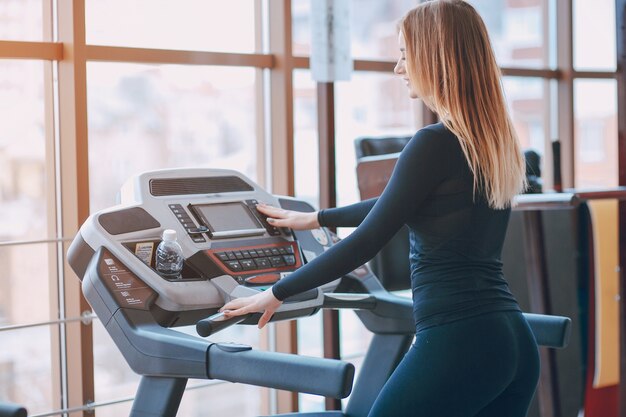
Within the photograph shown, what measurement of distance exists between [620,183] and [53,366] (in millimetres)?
2247

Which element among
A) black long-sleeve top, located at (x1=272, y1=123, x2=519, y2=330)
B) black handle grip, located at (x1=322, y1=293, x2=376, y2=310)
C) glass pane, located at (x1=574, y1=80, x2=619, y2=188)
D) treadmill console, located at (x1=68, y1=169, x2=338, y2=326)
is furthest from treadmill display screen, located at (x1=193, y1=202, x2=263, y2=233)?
glass pane, located at (x1=574, y1=80, x2=619, y2=188)

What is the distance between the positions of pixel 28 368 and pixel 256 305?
167 centimetres

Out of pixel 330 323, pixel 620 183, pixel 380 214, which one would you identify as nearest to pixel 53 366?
pixel 330 323

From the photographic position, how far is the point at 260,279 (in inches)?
92.6

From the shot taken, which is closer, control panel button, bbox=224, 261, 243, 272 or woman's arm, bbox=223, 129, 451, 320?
woman's arm, bbox=223, 129, 451, 320

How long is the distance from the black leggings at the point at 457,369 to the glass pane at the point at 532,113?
3.54 m

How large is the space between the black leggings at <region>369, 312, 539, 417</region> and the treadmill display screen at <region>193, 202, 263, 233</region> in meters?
0.72

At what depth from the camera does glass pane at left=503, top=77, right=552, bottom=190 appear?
5.32 meters

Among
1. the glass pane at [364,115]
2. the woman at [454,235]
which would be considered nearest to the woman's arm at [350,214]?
the woman at [454,235]

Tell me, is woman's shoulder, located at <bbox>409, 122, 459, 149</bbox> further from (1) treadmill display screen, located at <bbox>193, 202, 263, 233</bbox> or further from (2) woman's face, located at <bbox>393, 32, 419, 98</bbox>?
(1) treadmill display screen, located at <bbox>193, 202, 263, 233</bbox>

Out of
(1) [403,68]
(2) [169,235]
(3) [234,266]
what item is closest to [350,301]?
(3) [234,266]

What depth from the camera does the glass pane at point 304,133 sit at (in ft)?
13.7

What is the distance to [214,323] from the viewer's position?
6.59 ft

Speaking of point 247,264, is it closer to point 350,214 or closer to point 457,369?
point 350,214
